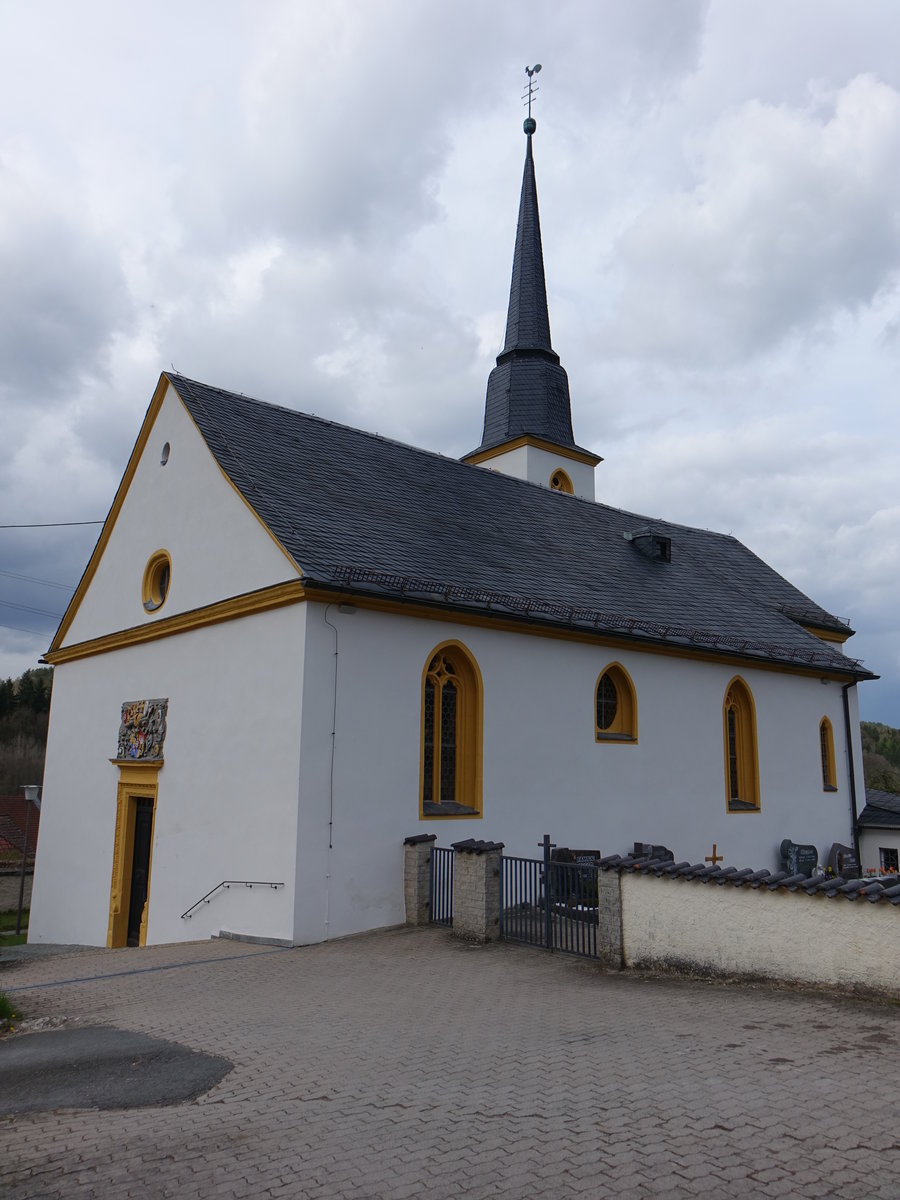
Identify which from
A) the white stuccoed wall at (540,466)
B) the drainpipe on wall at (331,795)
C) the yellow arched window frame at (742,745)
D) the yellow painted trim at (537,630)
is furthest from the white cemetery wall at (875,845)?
the drainpipe on wall at (331,795)

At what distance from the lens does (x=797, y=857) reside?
20062mm

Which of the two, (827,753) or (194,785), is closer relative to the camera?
(194,785)

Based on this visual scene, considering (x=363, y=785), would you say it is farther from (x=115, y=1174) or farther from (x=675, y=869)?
(x=115, y=1174)

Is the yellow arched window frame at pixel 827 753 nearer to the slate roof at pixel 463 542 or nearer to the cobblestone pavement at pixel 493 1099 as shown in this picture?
the slate roof at pixel 463 542

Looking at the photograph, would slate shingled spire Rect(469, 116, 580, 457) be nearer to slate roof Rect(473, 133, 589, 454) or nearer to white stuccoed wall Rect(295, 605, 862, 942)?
slate roof Rect(473, 133, 589, 454)

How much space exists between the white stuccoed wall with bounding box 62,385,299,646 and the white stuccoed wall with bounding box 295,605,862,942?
2068mm

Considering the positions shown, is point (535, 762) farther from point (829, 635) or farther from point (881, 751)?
point (881, 751)


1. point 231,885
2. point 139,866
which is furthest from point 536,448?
point 231,885

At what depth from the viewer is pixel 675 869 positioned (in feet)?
31.0

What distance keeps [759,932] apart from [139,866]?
10731 mm

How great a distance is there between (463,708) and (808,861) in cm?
1037

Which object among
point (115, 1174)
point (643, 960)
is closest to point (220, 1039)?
point (115, 1174)

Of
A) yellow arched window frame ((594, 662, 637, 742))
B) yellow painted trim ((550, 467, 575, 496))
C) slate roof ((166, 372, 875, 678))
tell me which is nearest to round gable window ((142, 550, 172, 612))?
slate roof ((166, 372, 875, 678))

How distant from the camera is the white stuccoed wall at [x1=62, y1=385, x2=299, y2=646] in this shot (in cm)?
1375
